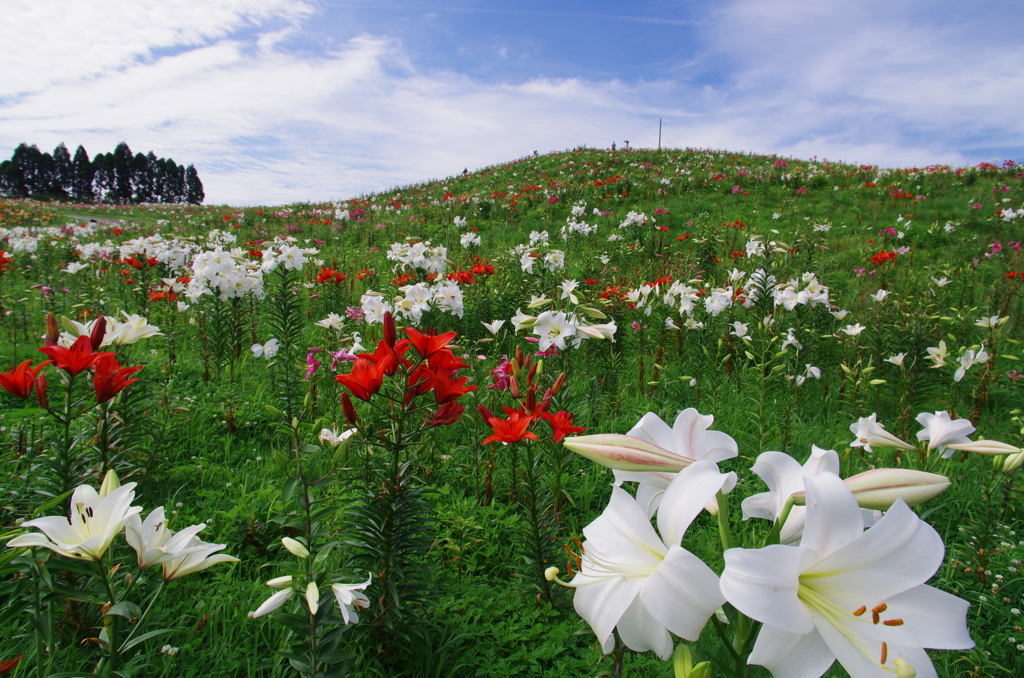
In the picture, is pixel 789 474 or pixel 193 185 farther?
pixel 193 185

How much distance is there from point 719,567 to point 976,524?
1.06 meters

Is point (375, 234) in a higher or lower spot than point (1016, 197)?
lower

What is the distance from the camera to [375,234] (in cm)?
899

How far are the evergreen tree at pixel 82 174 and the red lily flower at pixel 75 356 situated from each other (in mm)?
57889

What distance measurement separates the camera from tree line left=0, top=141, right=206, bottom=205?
39.7 meters

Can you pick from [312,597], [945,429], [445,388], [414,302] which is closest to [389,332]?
[445,388]

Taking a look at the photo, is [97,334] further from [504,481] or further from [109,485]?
[504,481]

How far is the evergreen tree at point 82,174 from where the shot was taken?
146 feet

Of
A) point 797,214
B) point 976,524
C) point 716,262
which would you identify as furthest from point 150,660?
point 797,214

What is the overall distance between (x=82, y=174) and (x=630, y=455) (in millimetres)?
61367

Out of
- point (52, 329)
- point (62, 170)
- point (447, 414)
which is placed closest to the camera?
point (447, 414)

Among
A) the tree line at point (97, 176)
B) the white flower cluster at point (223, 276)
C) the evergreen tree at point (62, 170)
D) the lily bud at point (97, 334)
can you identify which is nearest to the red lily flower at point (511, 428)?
the lily bud at point (97, 334)

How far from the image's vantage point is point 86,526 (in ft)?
2.86

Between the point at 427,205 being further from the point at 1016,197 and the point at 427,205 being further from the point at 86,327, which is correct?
the point at 1016,197
